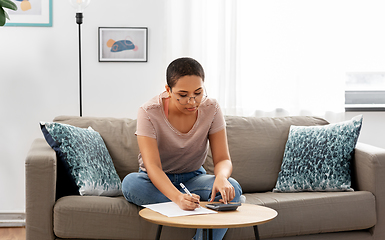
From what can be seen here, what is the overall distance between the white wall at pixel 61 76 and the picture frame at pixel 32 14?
35mm

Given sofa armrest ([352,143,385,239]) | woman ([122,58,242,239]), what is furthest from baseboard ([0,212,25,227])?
sofa armrest ([352,143,385,239])

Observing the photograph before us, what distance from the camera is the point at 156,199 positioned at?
1.65 meters

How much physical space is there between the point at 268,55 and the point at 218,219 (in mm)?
1805

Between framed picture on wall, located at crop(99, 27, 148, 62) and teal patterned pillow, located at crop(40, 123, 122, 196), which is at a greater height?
framed picture on wall, located at crop(99, 27, 148, 62)

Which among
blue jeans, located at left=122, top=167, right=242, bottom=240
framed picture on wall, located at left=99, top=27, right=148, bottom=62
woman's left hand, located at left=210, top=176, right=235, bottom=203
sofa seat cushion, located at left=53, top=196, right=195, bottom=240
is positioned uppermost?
framed picture on wall, located at left=99, top=27, right=148, bottom=62

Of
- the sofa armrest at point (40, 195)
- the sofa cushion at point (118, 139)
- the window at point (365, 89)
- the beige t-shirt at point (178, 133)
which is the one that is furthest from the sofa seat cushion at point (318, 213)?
the window at point (365, 89)

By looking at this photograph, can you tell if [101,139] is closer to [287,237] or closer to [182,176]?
[182,176]

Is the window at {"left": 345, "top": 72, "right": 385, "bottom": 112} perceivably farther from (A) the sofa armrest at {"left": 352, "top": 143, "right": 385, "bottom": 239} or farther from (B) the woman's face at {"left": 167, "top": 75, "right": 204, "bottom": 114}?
(B) the woman's face at {"left": 167, "top": 75, "right": 204, "bottom": 114}

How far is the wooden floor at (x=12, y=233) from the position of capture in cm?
248

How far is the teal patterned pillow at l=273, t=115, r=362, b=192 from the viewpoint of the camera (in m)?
2.13

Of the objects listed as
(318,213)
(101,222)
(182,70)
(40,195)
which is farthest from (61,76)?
(318,213)

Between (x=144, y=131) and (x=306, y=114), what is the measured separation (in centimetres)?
154

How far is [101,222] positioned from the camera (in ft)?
5.69

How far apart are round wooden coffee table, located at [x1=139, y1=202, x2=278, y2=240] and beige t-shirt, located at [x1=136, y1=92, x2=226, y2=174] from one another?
1.41 feet
